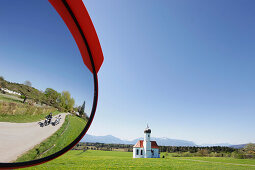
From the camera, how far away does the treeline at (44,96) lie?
62cm

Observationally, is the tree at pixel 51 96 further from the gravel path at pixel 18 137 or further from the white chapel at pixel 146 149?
the white chapel at pixel 146 149

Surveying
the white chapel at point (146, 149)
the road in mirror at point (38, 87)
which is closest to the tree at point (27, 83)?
the road in mirror at point (38, 87)

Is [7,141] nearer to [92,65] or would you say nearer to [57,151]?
[57,151]

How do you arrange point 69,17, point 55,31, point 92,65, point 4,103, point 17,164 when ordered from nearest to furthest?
point 4,103, point 17,164, point 55,31, point 69,17, point 92,65

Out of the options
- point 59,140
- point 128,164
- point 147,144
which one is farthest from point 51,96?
point 147,144

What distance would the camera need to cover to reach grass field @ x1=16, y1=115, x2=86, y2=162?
2.58ft

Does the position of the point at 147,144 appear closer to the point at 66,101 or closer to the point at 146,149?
the point at 146,149

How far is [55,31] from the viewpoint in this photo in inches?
32.6

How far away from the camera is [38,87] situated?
2.27ft

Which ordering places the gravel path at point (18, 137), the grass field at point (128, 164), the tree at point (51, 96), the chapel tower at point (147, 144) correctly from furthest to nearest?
the chapel tower at point (147, 144) → the grass field at point (128, 164) → the tree at point (51, 96) → the gravel path at point (18, 137)

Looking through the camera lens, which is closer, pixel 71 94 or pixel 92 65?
pixel 71 94

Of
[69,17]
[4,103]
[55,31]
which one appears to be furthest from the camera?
[69,17]

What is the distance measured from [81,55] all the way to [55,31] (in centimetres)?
23

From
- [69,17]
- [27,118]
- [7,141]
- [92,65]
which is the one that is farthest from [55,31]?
[7,141]
